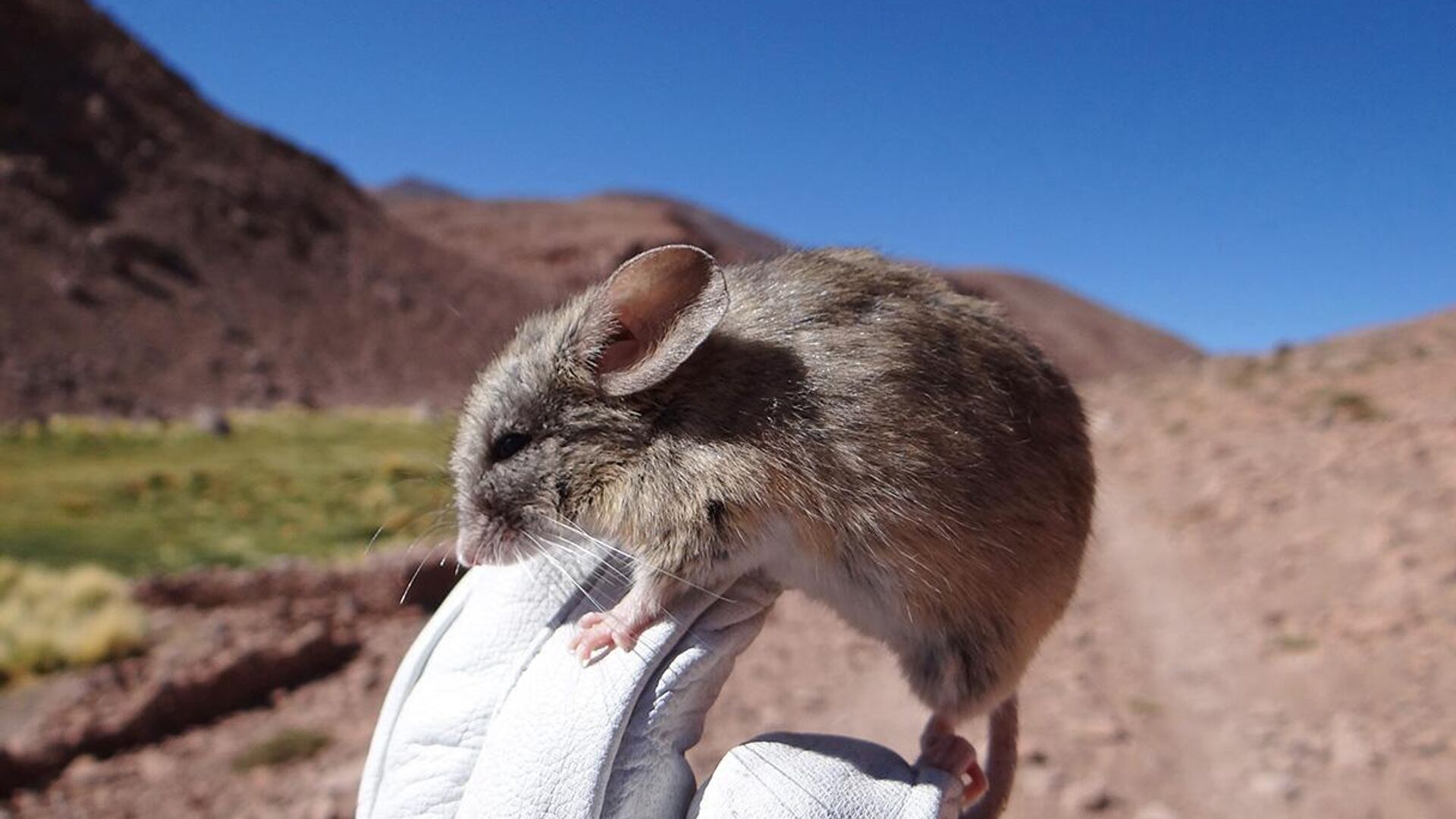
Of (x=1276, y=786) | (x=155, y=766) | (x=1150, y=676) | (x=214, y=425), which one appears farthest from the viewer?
(x=214, y=425)

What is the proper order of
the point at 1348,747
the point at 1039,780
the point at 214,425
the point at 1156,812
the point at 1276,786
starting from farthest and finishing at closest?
1. the point at 214,425
2. the point at 1348,747
3. the point at 1039,780
4. the point at 1276,786
5. the point at 1156,812

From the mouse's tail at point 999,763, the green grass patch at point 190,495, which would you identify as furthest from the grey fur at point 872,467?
the green grass patch at point 190,495

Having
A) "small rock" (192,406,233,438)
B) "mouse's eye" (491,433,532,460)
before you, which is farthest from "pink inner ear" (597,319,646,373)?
"small rock" (192,406,233,438)

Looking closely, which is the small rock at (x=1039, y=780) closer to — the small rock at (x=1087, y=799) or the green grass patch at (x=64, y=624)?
the small rock at (x=1087, y=799)

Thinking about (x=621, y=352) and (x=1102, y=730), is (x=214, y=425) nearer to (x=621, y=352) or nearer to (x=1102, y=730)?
(x=1102, y=730)

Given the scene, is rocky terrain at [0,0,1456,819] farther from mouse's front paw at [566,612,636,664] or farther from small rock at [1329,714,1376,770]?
mouse's front paw at [566,612,636,664]

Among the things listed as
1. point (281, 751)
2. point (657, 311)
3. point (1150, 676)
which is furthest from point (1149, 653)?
point (657, 311)
